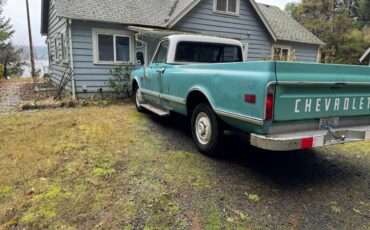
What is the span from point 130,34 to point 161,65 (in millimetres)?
5148

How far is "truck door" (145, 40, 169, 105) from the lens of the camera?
5.48 m

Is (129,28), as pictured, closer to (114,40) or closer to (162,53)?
(114,40)

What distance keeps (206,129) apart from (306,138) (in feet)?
5.05

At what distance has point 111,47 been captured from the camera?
9.94 metres

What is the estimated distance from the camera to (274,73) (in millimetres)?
2754

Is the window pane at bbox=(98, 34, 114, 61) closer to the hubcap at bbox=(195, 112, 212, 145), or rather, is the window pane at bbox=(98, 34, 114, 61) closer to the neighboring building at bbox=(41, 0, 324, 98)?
the neighboring building at bbox=(41, 0, 324, 98)

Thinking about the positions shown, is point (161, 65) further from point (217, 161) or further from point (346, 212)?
point (346, 212)

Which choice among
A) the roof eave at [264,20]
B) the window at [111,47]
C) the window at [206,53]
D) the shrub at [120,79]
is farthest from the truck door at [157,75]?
the roof eave at [264,20]

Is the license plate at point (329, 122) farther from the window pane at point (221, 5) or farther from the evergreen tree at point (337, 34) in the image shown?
the evergreen tree at point (337, 34)

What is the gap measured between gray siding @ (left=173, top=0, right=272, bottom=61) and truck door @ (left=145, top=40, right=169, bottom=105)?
5.11 meters

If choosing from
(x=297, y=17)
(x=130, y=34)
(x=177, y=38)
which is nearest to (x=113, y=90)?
(x=130, y=34)

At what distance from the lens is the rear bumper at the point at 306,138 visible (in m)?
2.83

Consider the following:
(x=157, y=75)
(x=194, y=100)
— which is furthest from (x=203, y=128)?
(x=157, y=75)

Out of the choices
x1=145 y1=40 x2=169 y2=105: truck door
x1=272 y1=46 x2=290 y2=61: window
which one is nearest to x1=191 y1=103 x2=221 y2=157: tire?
x1=145 y1=40 x2=169 y2=105: truck door
